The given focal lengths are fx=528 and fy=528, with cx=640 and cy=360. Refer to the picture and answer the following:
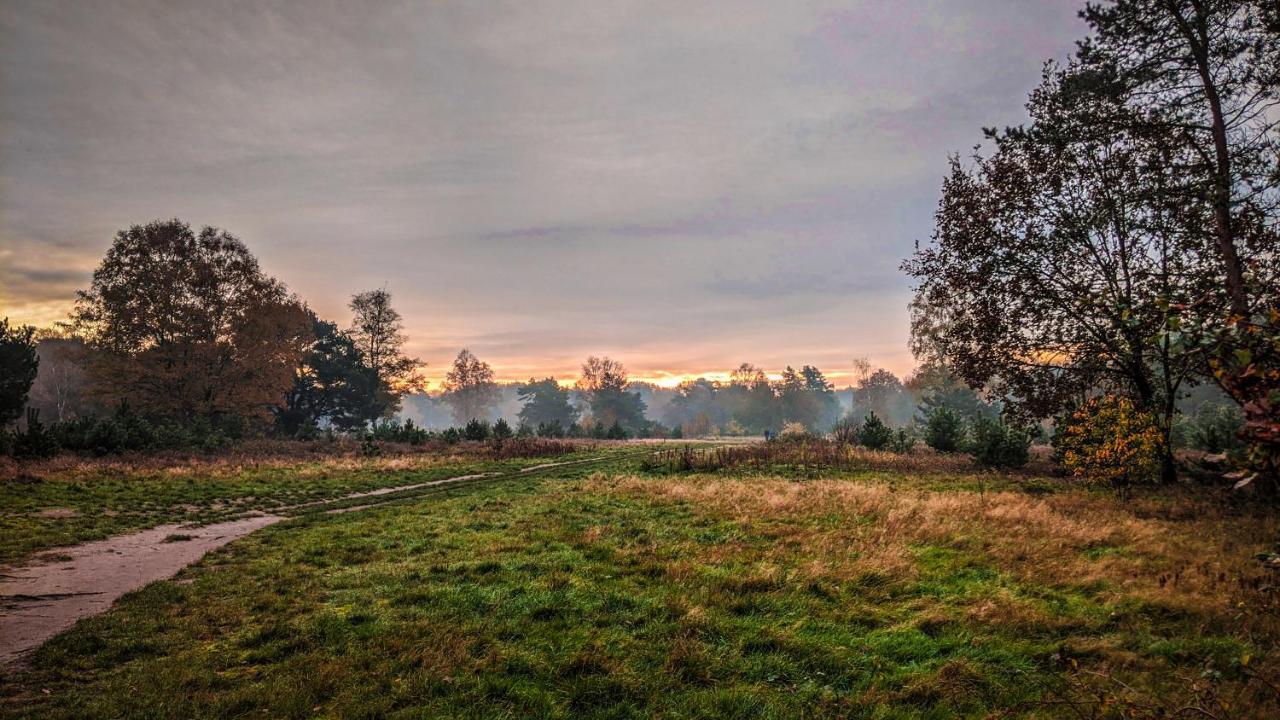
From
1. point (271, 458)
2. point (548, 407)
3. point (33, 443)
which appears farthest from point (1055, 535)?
point (548, 407)

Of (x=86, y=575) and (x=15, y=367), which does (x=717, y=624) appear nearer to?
(x=86, y=575)

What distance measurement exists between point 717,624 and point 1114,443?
14084 millimetres

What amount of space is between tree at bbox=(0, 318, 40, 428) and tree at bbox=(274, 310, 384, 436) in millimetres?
15856

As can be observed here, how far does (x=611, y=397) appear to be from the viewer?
93.4 meters

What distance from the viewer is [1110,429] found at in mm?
14641

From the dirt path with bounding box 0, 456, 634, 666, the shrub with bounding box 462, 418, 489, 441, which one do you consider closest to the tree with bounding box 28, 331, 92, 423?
the shrub with bounding box 462, 418, 489, 441

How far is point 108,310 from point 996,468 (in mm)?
51224

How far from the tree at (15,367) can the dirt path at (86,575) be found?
32475 mm

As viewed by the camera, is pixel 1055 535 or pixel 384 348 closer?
pixel 1055 535

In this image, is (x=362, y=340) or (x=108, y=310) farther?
(x=362, y=340)

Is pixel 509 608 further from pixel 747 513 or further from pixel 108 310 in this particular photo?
pixel 108 310

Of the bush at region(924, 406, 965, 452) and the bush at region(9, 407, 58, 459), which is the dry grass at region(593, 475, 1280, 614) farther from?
the bush at region(9, 407, 58, 459)

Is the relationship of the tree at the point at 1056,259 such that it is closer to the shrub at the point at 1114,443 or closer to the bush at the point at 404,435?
the shrub at the point at 1114,443

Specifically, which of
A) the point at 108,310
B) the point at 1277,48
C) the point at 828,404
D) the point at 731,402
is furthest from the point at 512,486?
the point at 828,404
